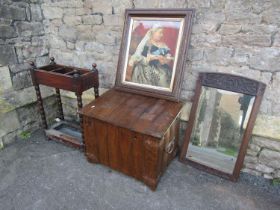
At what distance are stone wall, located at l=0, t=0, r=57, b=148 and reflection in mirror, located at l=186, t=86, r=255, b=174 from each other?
2.15m

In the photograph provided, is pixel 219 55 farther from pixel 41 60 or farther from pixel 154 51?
pixel 41 60

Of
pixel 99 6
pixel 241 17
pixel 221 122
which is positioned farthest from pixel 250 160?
pixel 99 6

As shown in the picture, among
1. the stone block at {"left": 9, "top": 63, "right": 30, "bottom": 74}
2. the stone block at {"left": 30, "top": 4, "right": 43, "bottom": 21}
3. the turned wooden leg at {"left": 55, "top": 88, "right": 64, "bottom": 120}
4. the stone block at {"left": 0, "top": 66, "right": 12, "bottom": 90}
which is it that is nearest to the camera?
the stone block at {"left": 0, "top": 66, "right": 12, "bottom": 90}

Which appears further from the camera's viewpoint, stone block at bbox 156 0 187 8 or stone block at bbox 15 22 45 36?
stone block at bbox 15 22 45 36

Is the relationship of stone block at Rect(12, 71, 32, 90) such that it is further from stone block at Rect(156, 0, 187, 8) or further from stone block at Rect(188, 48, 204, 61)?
stone block at Rect(188, 48, 204, 61)

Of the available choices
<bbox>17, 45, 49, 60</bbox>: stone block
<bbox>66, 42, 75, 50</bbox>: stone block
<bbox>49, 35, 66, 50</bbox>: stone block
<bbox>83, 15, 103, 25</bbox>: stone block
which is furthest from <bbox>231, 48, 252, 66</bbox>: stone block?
<bbox>17, 45, 49, 60</bbox>: stone block

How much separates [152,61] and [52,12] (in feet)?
5.05

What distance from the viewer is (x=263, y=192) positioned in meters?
2.12

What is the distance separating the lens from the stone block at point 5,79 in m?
2.49

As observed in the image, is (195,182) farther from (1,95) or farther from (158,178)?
(1,95)

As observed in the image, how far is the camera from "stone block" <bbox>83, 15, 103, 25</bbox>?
2.54 metres

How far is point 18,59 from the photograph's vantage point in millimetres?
2639

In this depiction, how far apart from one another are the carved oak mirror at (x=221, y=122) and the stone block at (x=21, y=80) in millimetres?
2106

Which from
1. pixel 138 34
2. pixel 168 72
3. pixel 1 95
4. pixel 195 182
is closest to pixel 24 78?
pixel 1 95
